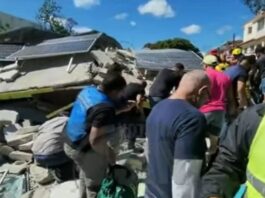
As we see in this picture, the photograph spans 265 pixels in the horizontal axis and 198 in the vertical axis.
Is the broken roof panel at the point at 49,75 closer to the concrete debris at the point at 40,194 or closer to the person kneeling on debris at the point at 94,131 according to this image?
the concrete debris at the point at 40,194

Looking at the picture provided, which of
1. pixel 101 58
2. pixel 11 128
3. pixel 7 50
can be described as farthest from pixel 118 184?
pixel 7 50

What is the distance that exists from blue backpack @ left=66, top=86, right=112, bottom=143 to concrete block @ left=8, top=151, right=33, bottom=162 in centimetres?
347

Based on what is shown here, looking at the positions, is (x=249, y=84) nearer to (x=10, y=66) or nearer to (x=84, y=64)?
(x=84, y=64)

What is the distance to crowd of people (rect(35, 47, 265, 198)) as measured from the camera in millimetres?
2191

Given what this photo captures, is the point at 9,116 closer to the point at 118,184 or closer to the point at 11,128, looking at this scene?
the point at 11,128

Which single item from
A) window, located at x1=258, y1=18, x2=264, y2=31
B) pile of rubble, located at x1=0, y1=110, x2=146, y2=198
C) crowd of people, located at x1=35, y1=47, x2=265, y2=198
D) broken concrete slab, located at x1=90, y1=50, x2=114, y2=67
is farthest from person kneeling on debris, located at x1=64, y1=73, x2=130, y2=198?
window, located at x1=258, y1=18, x2=264, y2=31

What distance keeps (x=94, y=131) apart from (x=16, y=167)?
366 cm

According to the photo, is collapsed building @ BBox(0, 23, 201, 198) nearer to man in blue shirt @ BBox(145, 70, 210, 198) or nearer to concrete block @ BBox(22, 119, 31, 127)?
concrete block @ BBox(22, 119, 31, 127)

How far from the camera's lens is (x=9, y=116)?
951 centimetres

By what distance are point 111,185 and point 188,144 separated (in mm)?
1642

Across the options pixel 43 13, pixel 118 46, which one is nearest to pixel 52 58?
pixel 118 46

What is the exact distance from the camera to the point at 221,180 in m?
2.27

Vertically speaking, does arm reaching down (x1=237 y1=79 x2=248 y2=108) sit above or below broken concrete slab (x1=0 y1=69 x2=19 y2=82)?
below

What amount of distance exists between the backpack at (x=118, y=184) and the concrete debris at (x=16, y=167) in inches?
130
